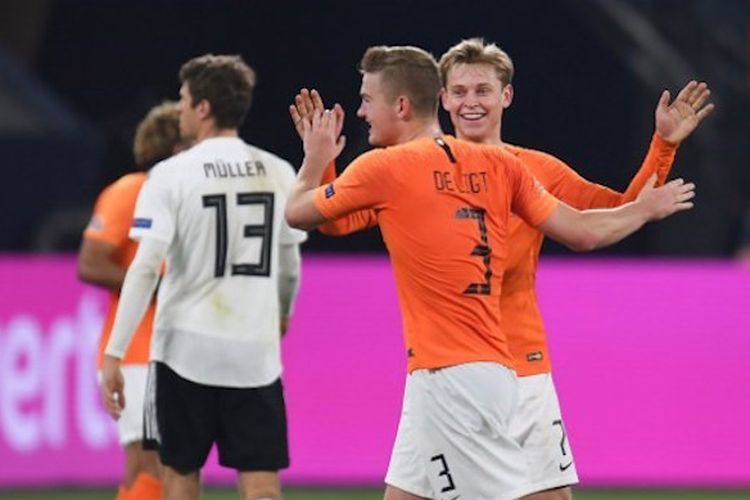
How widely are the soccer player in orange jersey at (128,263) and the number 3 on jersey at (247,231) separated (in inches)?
34.9

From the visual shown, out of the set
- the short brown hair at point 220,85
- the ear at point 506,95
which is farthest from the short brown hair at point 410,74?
the short brown hair at point 220,85

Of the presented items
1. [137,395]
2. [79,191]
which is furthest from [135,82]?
[137,395]

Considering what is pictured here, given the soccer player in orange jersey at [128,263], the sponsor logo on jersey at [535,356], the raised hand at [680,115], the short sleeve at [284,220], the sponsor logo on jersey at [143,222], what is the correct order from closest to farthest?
1. the raised hand at [680,115]
2. the sponsor logo on jersey at [535,356]
3. the sponsor logo on jersey at [143,222]
4. the short sleeve at [284,220]
5. the soccer player in orange jersey at [128,263]

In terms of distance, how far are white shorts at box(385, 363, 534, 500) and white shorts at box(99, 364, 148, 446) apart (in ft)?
7.13

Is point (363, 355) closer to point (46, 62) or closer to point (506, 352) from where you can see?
point (506, 352)

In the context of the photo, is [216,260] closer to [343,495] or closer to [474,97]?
[474,97]

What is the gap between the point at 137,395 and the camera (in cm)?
881

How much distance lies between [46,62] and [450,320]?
13.8 m

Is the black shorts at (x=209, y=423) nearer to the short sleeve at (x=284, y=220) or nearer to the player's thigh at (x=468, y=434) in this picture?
the short sleeve at (x=284, y=220)

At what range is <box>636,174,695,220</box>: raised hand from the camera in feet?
22.3

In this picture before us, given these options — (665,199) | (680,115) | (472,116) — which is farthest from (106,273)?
(665,199)

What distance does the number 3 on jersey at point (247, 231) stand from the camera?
26.3ft

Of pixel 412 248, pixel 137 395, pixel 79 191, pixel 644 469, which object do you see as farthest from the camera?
pixel 79 191

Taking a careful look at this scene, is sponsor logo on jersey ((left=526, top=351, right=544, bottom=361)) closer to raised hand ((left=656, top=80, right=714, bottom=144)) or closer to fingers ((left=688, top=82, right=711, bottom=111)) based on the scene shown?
raised hand ((left=656, top=80, right=714, bottom=144))
